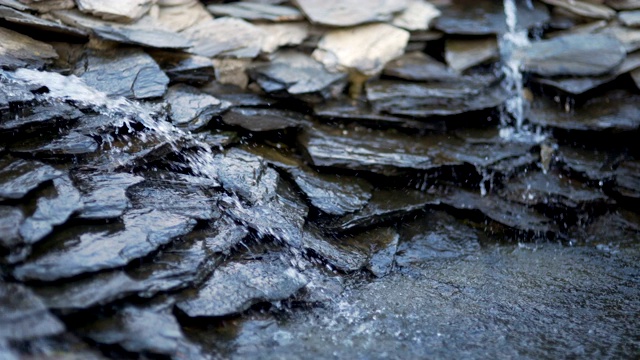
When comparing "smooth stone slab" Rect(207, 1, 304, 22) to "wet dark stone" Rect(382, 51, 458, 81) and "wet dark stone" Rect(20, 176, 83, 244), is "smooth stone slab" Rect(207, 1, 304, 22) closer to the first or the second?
"wet dark stone" Rect(382, 51, 458, 81)

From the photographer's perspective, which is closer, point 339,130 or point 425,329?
point 425,329

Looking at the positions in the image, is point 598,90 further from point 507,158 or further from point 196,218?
point 196,218

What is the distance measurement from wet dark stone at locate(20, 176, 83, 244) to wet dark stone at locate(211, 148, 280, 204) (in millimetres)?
930

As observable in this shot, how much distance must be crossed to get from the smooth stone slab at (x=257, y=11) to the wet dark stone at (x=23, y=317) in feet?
9.15

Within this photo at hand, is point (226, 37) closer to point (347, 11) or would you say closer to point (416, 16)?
point (347, 11)

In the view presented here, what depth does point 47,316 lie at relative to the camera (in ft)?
8.50

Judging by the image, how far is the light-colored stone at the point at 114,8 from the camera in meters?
4.22

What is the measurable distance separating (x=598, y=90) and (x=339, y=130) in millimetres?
2157

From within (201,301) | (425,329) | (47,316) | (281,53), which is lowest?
(425,329)

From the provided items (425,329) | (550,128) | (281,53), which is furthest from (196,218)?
(550,128)

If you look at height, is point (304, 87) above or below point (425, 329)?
above

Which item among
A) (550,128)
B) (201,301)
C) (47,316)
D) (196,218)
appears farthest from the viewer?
(550,128)

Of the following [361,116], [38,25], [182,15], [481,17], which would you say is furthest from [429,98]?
[38,25]

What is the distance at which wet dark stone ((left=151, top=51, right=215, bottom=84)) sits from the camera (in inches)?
171
